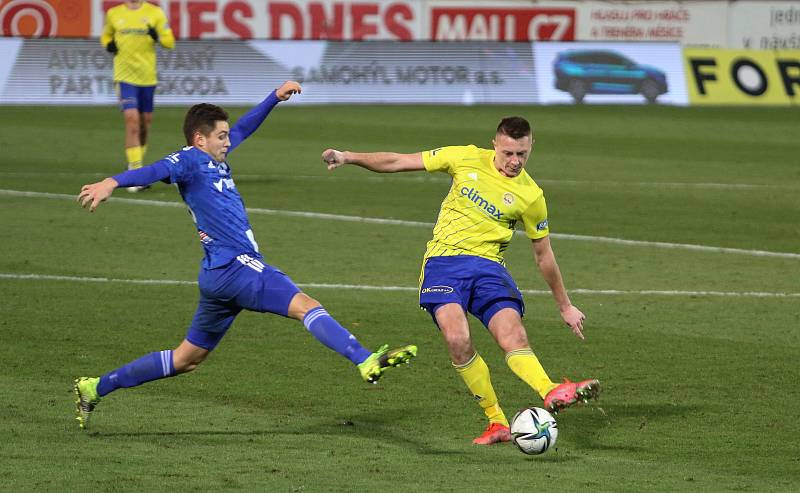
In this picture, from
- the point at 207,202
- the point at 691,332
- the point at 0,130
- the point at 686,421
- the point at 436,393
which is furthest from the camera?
the point at 0,130

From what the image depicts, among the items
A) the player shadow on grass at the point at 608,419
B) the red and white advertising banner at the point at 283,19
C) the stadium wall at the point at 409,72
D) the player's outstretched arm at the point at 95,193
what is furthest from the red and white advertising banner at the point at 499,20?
the player's outstretched arm at the point at 95,193

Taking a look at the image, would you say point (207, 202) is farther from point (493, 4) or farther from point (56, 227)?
point (493, 4)

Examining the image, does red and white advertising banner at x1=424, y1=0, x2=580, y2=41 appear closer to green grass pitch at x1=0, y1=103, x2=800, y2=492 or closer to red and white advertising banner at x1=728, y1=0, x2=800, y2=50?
red and white advertising banner at x1=728, y1=0, x2=800, y2=50

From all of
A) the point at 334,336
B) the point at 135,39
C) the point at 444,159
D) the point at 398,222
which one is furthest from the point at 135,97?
the point at 334,336

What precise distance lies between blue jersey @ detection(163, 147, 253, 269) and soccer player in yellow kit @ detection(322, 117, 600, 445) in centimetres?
61

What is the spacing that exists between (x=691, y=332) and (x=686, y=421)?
108 inches

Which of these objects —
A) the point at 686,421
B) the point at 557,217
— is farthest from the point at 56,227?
the point at 686,421

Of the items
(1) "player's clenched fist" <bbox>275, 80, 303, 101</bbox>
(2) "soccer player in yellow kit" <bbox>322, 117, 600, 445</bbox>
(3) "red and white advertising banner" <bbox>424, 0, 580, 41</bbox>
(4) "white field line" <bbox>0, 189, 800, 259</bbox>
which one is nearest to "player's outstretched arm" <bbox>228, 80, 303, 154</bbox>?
(1) "player's clenched fist" <bbox>275, 80, 303, 101</bbox>

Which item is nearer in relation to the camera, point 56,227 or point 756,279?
point 756,279

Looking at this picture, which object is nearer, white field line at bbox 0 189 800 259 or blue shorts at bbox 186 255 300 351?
blue shorts at bbox 186 255 300 351

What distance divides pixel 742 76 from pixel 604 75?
10.7ft

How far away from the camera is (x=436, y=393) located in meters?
9.16

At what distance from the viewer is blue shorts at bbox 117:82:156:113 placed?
19.1 m

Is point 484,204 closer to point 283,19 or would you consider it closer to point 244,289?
point 244,289
